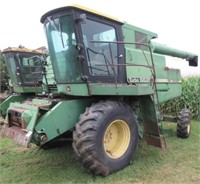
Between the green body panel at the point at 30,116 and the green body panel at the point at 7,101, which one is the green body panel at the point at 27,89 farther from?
the green body panel at the point at 30,116

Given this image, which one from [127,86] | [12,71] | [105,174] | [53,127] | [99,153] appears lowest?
[105,174]

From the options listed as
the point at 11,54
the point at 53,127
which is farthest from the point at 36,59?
the point at 53,127

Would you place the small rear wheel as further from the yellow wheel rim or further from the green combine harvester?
the yellow wheel rim

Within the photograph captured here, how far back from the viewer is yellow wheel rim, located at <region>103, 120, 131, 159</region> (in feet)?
14.3

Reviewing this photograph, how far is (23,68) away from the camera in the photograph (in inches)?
260

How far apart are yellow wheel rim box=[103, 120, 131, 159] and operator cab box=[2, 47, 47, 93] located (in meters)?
2.78

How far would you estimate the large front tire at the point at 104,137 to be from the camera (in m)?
3.71

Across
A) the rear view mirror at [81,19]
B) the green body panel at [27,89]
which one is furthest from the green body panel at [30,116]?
the green body panel at [27,89]

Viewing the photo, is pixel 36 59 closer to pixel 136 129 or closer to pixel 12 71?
pixel 12 71

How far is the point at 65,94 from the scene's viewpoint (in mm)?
4258

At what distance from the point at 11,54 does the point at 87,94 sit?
11.0 ft

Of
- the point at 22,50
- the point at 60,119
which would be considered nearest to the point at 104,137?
the point at 60,119

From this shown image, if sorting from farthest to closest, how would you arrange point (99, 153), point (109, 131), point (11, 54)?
point (11, 54)
point (109, 131)
point (99, 153)

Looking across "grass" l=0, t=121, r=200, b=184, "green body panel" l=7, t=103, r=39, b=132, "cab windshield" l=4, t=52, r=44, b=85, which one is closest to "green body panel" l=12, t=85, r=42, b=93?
"cab windshield" l=4, t=52, r=44, b=85
